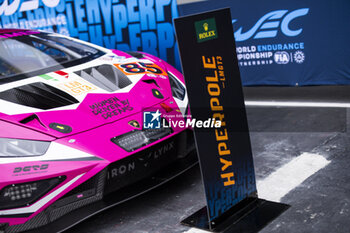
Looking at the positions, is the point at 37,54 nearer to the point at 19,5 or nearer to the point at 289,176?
the point at 289,176

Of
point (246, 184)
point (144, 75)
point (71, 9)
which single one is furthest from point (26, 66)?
point (71, 9)

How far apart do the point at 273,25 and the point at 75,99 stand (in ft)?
13.3

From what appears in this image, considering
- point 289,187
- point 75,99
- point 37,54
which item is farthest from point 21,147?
point 289,187

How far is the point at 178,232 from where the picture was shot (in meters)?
2.79

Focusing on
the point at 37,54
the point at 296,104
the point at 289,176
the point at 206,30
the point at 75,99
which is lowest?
the point at 296,104

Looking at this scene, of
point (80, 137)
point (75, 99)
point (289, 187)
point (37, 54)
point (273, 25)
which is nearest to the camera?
point (80, 137)

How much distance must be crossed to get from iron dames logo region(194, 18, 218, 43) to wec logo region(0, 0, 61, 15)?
8.10 metres

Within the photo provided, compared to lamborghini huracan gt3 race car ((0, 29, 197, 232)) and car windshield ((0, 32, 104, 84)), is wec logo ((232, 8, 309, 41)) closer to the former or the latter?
lamborghini huracan gt3 race car ((0, 29, 197, 232))

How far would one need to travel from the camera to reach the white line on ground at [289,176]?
10.5ft

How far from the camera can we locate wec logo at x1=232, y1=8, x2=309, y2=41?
605cm

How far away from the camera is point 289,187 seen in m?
3.24

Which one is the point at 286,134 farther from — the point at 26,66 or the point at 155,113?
the point at 26,66

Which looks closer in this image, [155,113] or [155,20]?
[155,113]

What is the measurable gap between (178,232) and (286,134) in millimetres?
2105
